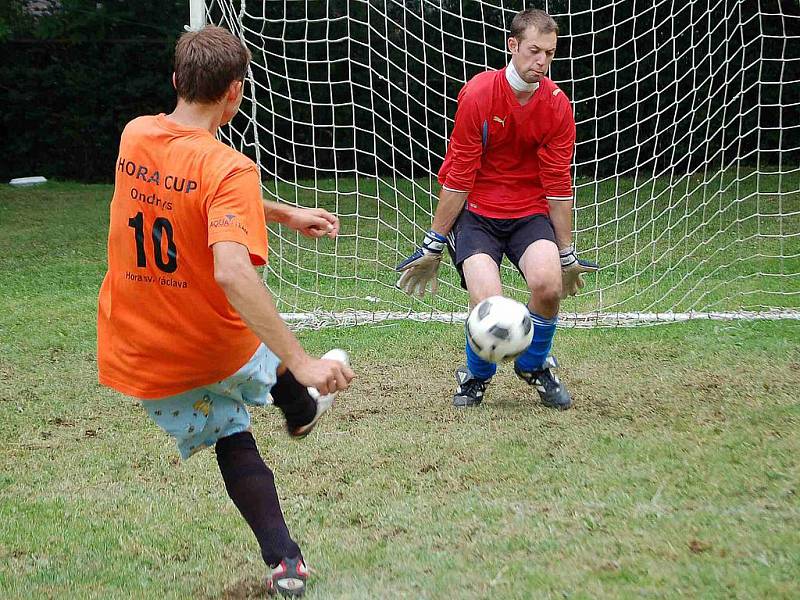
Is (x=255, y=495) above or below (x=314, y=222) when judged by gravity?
below

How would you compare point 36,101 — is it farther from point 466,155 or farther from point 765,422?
point 765,422

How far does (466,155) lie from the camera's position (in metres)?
5.04

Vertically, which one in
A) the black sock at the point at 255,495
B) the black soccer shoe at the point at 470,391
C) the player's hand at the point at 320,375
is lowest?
the black soccer shoe at the point at 470,391

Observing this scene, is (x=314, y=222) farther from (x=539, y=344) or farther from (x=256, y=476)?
(x=539, y=344)

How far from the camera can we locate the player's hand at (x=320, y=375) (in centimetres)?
267

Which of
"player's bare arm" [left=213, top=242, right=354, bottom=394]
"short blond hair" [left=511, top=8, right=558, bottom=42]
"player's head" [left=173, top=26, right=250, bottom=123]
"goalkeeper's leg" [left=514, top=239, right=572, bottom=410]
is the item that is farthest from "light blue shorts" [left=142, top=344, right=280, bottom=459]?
"short blond hair" [left=511, top=8, right=558, bottom=42]

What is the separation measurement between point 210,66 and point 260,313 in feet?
2.25

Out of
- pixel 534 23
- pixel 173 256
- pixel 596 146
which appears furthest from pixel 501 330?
pixel 596 146

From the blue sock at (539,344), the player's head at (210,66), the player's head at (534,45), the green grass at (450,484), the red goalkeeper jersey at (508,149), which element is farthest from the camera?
the blue sock at (539,344)

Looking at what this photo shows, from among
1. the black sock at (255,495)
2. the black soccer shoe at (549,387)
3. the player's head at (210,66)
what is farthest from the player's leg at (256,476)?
the black soccer shoe at (549,387)

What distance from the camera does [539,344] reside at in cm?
519

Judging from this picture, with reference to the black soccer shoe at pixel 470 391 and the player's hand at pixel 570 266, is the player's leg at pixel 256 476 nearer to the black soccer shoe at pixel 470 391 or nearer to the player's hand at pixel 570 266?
the black soccer shoe at pixel 470 391

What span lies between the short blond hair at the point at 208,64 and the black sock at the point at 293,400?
907 millimetres

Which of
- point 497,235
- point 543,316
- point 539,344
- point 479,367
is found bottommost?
point 479,367
